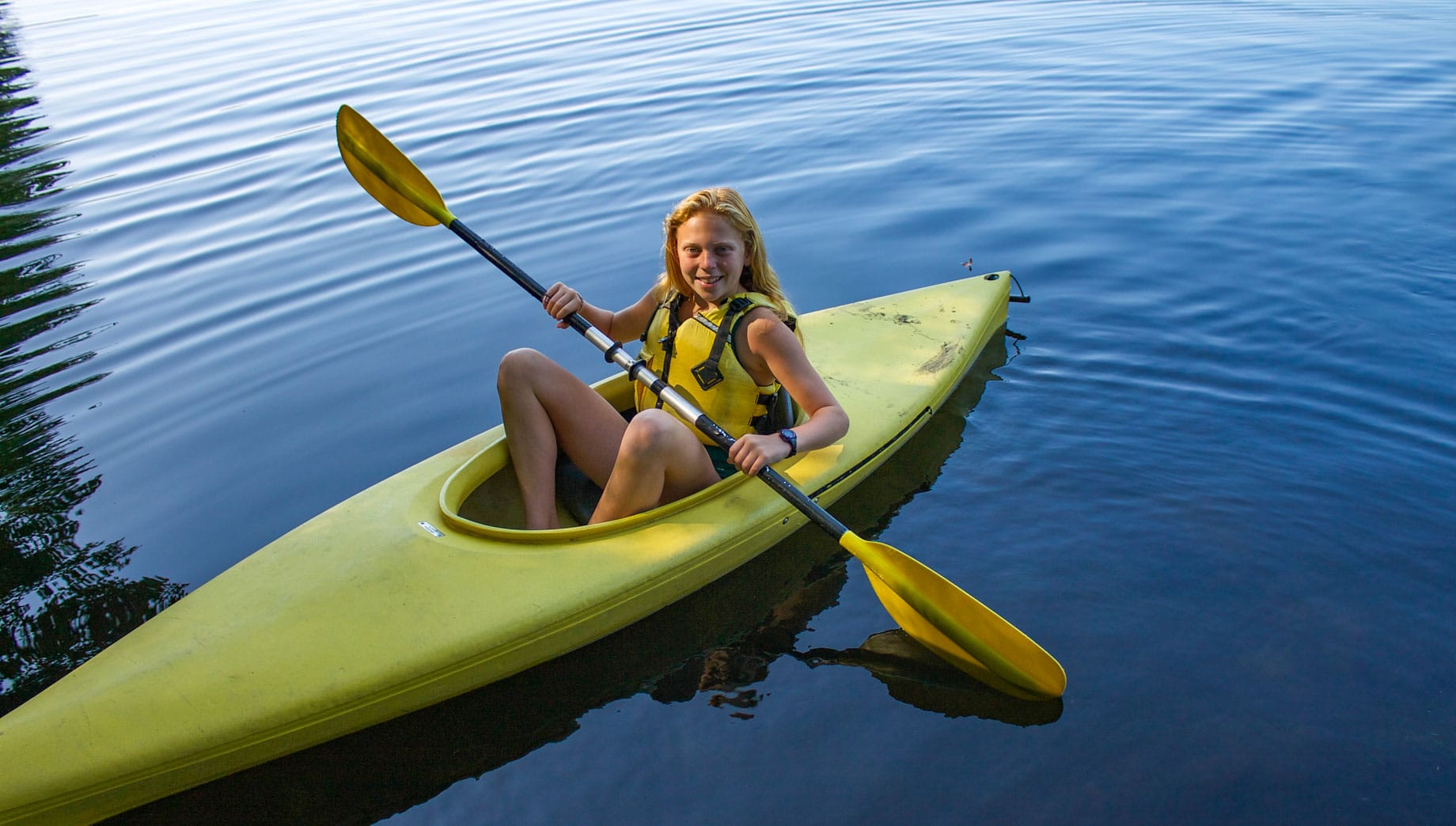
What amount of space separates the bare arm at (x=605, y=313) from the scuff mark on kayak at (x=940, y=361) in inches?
44.3

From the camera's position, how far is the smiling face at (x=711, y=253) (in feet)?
9.25

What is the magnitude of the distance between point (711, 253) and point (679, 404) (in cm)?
43

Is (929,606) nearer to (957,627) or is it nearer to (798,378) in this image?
(957,627)

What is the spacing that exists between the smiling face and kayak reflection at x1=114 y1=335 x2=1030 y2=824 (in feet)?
2.75

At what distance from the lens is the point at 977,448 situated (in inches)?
143

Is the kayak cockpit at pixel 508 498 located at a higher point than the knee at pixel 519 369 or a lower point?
lower

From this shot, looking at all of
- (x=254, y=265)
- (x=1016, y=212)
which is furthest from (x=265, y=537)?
(x=1016, y=212)

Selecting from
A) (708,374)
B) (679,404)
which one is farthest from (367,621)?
(708,374)

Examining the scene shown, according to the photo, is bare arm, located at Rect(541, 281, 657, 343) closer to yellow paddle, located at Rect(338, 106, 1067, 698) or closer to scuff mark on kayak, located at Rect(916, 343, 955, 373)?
yellow paddle, located at Rect(338, 106, 1067, 698)

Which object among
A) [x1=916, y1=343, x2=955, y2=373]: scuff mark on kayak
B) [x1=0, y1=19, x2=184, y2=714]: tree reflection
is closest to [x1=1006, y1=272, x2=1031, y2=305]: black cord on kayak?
[x1=916, y1=343, x2=955, y2=373]: scuff mark on kayak

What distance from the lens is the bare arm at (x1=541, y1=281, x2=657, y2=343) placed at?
316 centimetres

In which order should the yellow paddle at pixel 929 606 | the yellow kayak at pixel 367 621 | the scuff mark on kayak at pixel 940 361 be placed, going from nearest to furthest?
the yellow kayak at pixel 367 621 → the yellow paddle at pixel 929 606 → the scuff mark on kayak at pixel 940 361

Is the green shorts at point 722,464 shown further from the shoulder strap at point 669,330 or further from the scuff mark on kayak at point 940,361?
the scuff mark on kayak at point 940,361

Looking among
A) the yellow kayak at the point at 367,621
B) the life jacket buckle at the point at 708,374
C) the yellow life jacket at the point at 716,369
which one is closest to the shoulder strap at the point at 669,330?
the yellow life jacket at the point at 716,369
